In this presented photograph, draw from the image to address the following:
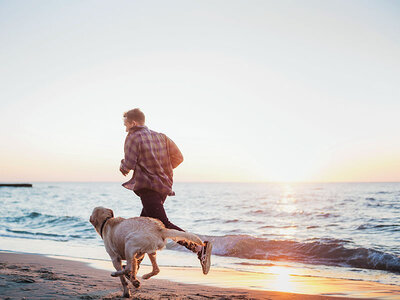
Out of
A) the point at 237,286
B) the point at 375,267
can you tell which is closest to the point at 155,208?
the point at 237,286

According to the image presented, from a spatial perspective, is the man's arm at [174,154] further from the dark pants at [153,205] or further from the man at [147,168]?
the dark pants at [153,205]

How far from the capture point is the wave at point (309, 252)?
8.21 metres

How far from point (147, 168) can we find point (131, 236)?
845 mm

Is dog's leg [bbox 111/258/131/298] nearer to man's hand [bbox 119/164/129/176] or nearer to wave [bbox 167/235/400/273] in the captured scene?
man's hand [bbox 119/164/129/176]

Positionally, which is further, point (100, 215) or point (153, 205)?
point (153, 205)

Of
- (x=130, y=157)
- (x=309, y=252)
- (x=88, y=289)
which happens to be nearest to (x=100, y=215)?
(x=130, y=157)

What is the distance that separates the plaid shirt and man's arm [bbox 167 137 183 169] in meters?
0.17

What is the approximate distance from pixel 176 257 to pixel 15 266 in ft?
12.2

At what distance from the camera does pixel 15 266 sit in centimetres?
585

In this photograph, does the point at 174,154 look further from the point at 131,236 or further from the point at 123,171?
the point at 131,236

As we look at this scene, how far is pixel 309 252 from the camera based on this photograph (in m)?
9.45

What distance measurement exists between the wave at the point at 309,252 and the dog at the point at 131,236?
5.72 metres

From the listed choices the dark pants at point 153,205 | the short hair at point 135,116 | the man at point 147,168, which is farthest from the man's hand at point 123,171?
the short hair at point 135,116

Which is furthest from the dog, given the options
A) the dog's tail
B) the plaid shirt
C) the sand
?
the sand
